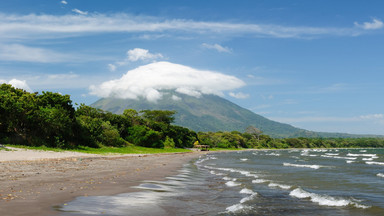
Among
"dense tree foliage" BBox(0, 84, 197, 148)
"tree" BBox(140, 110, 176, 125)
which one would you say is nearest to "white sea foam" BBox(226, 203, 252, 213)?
"dense tree foliage" BBox(0, 84, 197, 148)

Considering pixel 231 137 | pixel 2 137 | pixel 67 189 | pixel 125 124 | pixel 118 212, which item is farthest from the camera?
pixel 231 137

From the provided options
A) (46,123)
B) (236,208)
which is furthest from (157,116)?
(236,208)

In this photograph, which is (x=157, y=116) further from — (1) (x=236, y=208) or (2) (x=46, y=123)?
(1) (x=236, y=208)

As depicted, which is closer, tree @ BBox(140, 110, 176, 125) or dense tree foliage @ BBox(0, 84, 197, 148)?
dense tree foliage @ BBox(0, 84, 197, 148)

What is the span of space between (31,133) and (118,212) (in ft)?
153

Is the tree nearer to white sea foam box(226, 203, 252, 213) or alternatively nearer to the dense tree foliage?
the dense tree foliage

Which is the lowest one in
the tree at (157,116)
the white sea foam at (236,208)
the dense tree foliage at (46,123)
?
the white sea foam at (236,208)

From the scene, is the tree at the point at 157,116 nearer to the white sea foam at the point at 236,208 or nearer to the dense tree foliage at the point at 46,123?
the dense tree foliage at the point at 46,123

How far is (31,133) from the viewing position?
165ft

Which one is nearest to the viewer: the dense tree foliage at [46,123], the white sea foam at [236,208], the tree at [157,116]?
the white sea foam at [236,208]

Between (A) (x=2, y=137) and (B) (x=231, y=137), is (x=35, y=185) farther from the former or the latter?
(B) (x=231, y=137)

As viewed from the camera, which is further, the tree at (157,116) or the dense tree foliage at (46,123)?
the tree at (157,116)

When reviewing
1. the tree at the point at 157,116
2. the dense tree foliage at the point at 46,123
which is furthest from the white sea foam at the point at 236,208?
the tree at the point at 157,116

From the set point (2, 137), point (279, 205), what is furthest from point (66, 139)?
point (279, 205)
